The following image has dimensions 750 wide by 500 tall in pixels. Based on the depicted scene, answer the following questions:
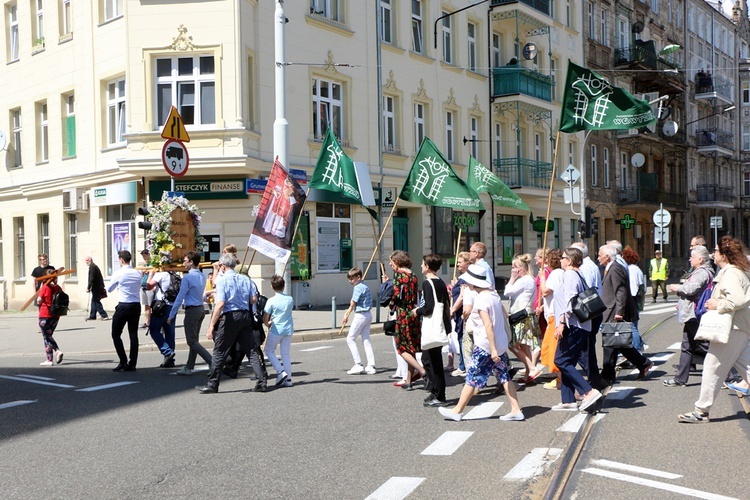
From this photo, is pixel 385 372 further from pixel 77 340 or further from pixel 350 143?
pixel 350 143

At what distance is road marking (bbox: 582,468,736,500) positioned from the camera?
18.0 feet

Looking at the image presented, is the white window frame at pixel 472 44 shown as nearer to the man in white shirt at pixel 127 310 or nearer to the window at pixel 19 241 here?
the window at pixel 19 241

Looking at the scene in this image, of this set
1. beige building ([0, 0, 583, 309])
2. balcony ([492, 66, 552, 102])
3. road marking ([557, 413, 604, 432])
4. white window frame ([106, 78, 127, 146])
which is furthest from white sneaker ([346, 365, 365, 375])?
balcony ([492, 66, 552, 102])

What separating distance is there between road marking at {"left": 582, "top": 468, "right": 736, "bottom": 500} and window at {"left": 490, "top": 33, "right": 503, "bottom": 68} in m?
28.1

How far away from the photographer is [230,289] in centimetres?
1023

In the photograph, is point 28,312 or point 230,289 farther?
point 28,312

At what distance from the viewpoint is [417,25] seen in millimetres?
28750

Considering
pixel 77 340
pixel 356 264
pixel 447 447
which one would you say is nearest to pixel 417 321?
pixel 447 447

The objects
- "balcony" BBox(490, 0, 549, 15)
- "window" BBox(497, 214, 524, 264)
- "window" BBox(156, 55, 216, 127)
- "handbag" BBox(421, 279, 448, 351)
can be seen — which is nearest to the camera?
"handbag" BBox(421, 279, 448, 351)

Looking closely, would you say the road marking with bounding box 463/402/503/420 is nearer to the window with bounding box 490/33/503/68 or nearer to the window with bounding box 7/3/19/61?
the window with bounding box 7/3/19/61

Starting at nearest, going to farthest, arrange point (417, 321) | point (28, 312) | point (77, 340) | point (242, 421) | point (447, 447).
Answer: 1. point (447, 447)
2. point (242, 421)
3. point (417, 321)
4. point (77, 340)
5. point (28, 312)

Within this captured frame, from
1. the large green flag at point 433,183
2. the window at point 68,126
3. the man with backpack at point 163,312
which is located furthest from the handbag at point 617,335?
the window at point 68,126

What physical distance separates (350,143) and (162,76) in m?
6.08

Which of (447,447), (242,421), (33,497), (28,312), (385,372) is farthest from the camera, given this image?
(28,312)
